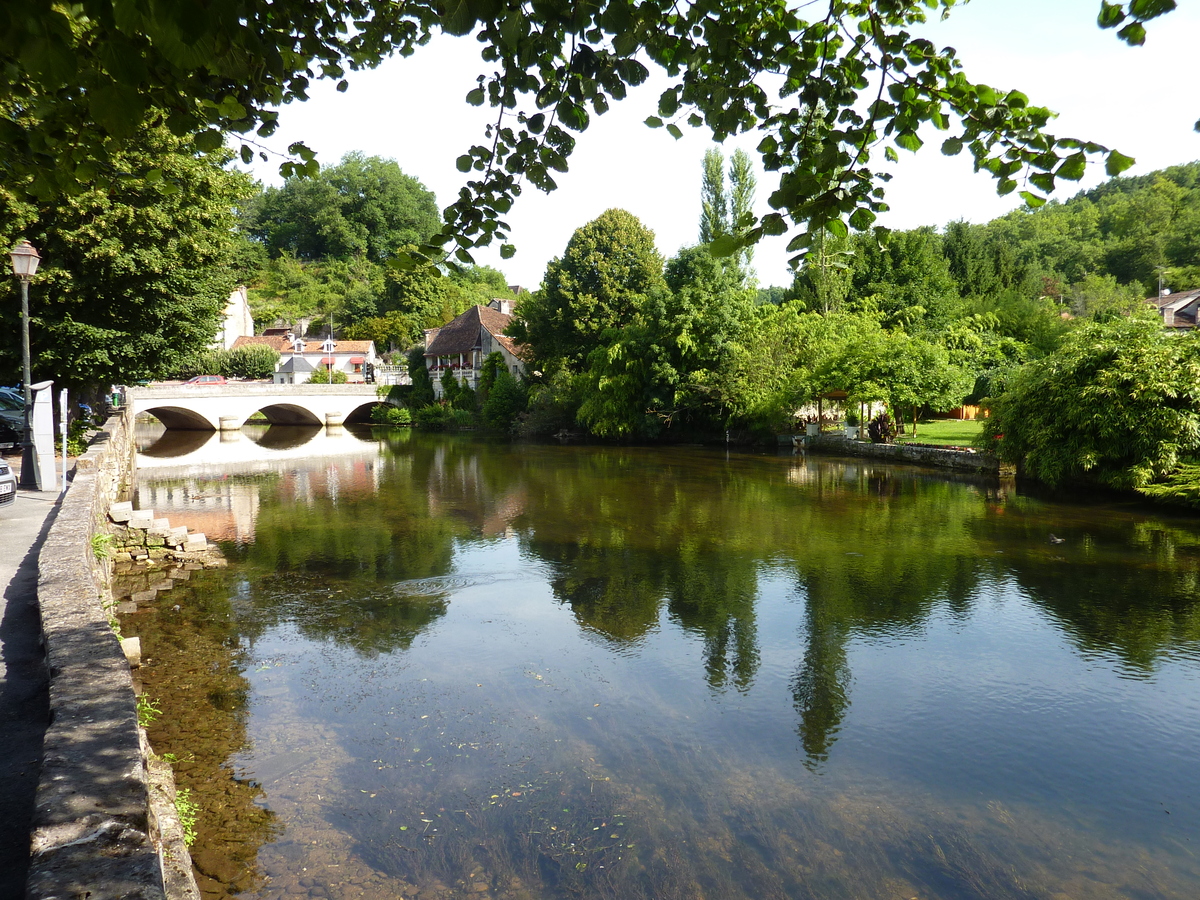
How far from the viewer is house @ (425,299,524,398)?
55781 millimetres

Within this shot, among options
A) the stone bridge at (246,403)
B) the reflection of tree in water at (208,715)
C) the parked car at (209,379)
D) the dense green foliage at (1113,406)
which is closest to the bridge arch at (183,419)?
the stone bridge at (246,403)

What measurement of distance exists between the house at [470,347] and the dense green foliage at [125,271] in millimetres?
29838

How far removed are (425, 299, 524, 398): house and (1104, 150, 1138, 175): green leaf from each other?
4949cm

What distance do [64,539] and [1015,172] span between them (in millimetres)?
9214

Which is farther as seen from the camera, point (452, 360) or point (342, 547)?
point (452, 360)

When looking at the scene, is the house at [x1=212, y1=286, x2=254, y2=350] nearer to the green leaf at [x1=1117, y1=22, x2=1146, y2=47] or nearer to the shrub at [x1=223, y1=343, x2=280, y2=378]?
the shrub at [x1=223, y1=343, x2=280, y2=378]

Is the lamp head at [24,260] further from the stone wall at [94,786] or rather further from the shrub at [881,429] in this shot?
the shrub at [881,429]

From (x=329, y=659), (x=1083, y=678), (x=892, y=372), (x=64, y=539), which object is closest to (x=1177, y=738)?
(x=1083, y=678)

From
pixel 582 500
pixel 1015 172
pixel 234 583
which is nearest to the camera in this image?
pixel 1015 172

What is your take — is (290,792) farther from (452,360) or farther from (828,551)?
(452,360)

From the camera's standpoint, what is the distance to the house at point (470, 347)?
55781 mm

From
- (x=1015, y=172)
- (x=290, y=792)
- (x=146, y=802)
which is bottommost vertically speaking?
(x=290, y=792)

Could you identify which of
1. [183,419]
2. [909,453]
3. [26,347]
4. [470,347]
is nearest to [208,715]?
[26,347]

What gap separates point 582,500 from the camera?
20656 millimetres
